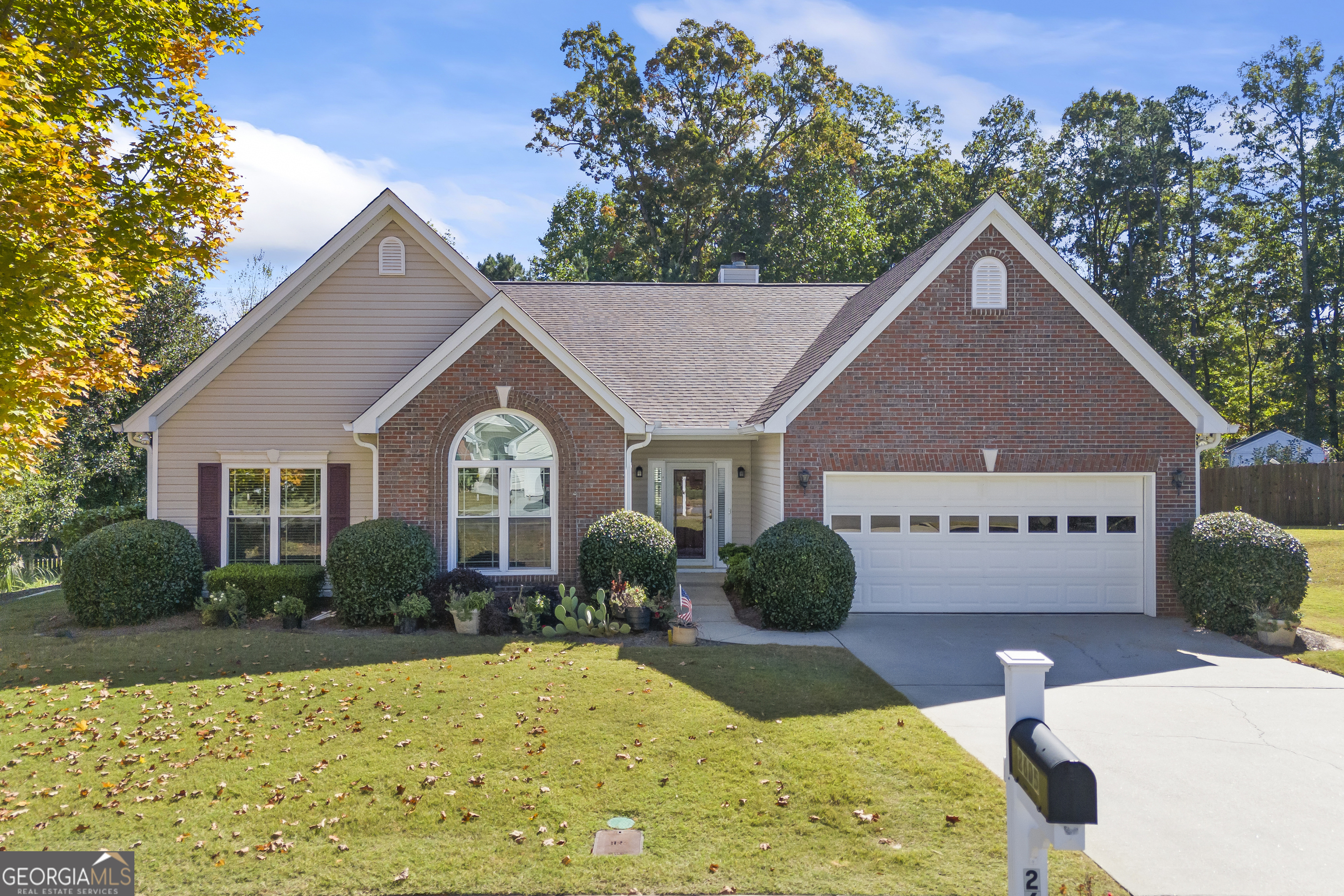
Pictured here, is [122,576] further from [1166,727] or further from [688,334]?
[1166,727]

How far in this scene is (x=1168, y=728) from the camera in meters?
7.51

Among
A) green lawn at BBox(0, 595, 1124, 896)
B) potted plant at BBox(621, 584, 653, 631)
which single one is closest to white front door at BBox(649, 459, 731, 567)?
potted plant at BBox(621, 584, 653, 631)

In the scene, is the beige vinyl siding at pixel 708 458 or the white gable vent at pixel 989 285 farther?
the beige vinyl siding at pixel 708 458

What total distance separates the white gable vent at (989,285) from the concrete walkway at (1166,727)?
197 inches

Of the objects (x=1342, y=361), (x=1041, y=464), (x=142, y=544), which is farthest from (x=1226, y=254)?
(x=142, y=544)

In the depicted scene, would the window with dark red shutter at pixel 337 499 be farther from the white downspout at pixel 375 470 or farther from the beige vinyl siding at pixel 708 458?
the beige vinyl siding at pixel 708 458

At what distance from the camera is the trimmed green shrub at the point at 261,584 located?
12.4 meters

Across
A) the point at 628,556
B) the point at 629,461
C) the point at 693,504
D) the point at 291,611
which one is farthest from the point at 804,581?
the point at 291,611

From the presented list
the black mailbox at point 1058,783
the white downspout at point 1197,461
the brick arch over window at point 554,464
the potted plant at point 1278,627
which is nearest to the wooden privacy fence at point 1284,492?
the white downspout at point 1197,461

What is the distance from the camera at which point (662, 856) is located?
5.09 meters

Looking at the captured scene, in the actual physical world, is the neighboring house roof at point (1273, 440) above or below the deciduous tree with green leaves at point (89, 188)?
below

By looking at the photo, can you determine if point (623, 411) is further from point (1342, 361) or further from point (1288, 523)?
point (1342, 361)

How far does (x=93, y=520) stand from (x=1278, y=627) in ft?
68.9

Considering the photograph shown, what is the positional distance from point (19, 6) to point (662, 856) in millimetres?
12199
